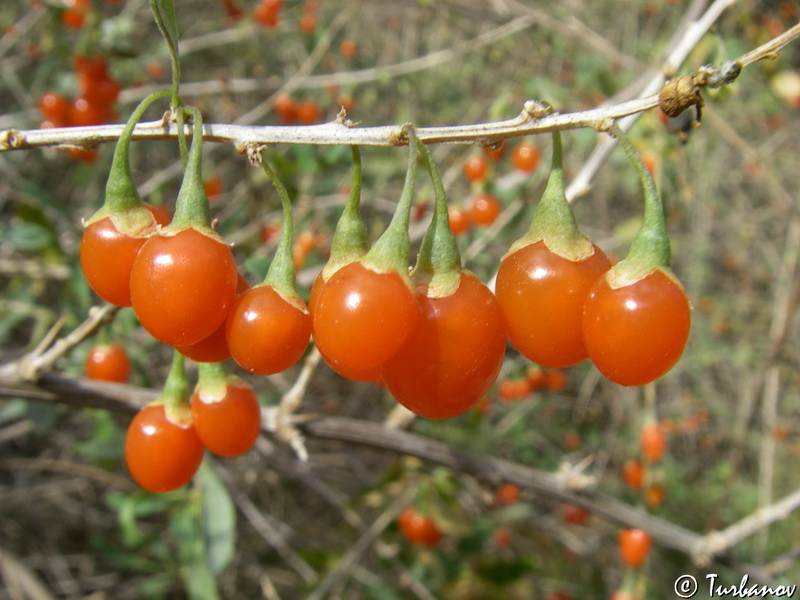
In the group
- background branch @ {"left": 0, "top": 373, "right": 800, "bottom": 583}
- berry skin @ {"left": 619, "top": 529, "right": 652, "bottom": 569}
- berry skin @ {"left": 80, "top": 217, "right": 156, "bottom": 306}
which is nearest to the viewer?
berry skin @ {"left": 80, "top": 217, "right": 156, "bottom": 306}

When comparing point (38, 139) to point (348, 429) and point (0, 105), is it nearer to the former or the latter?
point (348, 429)

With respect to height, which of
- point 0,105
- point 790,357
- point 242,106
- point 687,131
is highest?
point 687,131

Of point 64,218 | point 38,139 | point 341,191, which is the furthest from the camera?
point 341,191

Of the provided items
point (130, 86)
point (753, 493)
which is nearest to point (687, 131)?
point (130, 86)

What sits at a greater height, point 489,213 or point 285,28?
point 285,28

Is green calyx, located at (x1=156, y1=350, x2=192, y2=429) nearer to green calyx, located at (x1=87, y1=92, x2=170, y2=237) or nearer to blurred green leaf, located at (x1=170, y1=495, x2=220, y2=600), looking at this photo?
green calyx, located at (x1=87, y1=92, x2=170, y2=237)

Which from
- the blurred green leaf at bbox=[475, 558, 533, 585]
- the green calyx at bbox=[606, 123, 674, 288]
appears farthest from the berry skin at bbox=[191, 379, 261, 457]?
the blurred green leaf at bbox=[475, 558, 533, 585]
